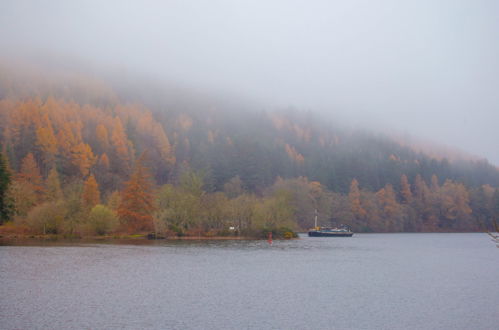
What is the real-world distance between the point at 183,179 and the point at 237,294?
88.1 m

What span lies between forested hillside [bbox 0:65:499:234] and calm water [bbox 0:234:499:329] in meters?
35.9

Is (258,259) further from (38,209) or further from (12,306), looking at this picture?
(38,209)

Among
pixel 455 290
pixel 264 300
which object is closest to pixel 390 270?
pixel 455 290

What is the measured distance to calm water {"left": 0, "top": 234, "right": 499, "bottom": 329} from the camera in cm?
2422

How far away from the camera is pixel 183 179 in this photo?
117938 millimetres

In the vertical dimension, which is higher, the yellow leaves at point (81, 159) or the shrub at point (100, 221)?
the yellow leaves at point (81, 159)

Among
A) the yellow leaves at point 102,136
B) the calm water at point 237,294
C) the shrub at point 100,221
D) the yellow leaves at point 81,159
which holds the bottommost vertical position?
the calm water at point 237,294

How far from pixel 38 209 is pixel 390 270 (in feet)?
202

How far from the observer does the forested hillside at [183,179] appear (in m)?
93.8

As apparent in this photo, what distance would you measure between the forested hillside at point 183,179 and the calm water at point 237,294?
1415 inches

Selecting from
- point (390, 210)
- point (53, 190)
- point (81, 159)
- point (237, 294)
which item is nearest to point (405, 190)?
point (390, 210)

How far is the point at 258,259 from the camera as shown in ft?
176

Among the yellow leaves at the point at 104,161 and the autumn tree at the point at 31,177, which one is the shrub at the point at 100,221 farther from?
the yellow leaves at the point at 104,161

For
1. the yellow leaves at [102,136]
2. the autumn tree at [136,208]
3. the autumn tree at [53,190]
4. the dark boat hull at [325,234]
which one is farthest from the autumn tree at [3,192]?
the yellow leaves at [102,136]
